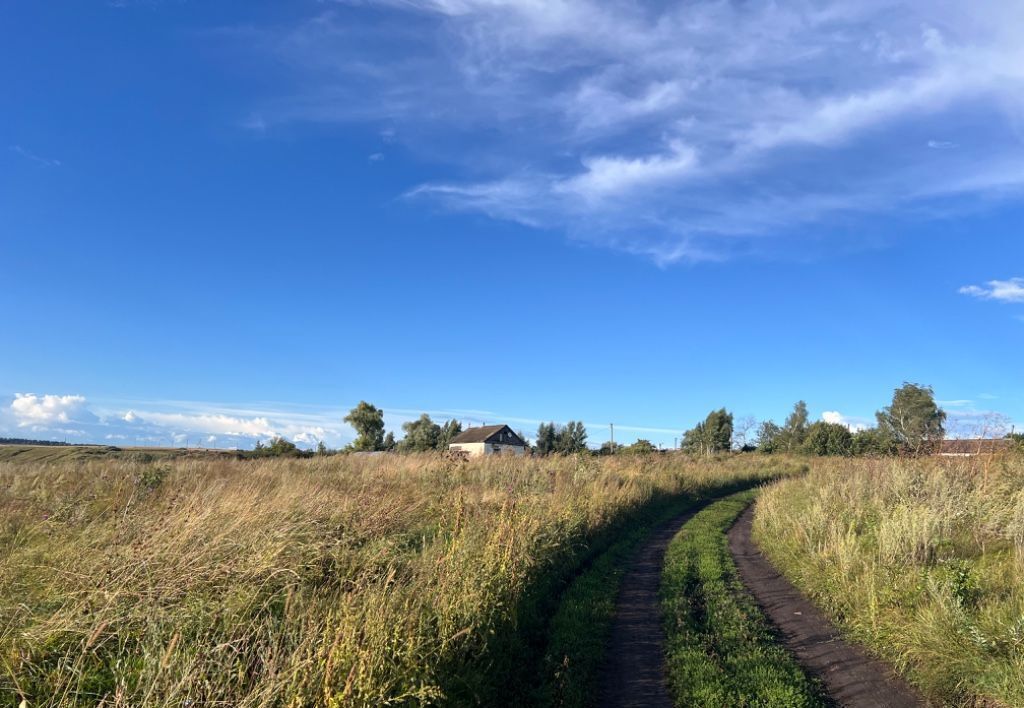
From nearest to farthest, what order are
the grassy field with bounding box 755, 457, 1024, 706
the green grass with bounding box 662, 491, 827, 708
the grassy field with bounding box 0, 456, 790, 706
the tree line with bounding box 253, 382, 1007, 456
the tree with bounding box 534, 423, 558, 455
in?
the grassy field with bounding box 0, 456, 790, 706 → the green grass with bounding box 662, 491, 827, 708 → the grassy field with bounding box 755, 457, 1024, 706 → the tree line with bounding box 253, 382, 1007, 456 → the tree with bounding box 534, 423, 558, 455

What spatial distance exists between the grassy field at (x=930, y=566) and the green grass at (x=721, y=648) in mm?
1124

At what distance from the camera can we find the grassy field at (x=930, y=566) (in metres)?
5.36

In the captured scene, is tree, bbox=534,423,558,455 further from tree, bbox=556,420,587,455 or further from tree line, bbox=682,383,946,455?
tree line, bbox=682,383,946,455

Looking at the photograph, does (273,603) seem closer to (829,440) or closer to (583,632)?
(583,632)

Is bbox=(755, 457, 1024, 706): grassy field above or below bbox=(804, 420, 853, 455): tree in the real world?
below

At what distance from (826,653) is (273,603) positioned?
5.90m

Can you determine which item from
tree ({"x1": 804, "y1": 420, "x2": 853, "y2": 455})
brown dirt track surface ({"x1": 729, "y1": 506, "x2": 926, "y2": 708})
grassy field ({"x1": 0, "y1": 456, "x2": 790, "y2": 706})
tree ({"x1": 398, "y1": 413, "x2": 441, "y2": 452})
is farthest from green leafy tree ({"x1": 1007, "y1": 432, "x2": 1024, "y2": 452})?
tree ({"x1": 398, "y1": 413, "x2": 441, "y2": 452})

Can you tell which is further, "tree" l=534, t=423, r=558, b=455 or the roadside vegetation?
"tree" l=534, t=423, r=558, b=455

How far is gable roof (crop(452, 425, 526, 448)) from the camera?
82.5 meters

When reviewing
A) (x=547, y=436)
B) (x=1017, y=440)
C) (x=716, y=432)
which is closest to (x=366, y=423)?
(x=547, y=436)

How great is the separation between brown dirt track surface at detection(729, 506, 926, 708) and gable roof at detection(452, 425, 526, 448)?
7269 cm

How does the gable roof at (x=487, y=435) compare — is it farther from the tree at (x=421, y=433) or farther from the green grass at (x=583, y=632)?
the green grass at (x=583, y=632)

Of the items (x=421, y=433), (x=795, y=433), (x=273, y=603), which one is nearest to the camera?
(x=273, y=603)

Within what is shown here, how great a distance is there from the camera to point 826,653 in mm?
6383
